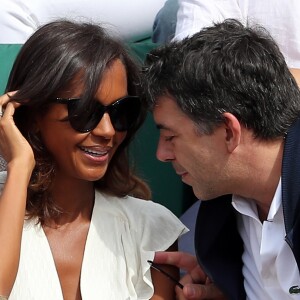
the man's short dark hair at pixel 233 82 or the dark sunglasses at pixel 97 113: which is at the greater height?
the man's short dark hair at pixel 233 82

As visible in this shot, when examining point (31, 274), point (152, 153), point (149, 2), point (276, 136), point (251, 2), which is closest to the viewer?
point (276, 136)

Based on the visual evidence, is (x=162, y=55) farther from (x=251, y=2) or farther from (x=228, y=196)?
(x=251, y=2)

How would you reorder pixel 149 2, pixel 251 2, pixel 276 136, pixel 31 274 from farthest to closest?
pixel 149 2
pixel 251 2
pixel 31 274
pixel 276 136

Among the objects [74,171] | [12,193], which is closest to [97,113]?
[74,171]

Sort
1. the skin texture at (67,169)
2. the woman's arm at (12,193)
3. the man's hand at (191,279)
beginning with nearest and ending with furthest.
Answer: the woman's arm at (12,193), the skin texture at (67,169), the man's hand at (191,279)

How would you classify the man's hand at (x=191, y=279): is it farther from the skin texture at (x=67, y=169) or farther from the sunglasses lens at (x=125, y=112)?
the sunglasses lens at (x=125, y=112)

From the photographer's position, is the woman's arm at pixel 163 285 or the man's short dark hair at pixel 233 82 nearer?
the man's short dark hair at pixel 233 82

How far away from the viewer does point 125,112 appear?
7.45 ft

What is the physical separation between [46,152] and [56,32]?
13.8 inches

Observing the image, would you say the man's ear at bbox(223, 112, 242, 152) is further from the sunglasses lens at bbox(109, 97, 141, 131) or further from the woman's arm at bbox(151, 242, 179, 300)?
the woman's arm at bbox(151, 242, 179, 300)

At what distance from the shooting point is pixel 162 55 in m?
2.16

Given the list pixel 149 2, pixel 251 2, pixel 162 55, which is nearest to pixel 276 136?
pixel 162 55

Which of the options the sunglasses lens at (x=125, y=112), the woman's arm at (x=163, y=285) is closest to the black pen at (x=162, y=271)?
the woman's arm at (x=163, y=285)

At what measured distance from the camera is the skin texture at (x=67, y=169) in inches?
84.8
